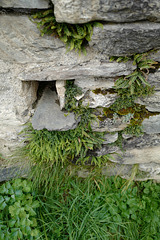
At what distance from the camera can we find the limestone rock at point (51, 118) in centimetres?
258

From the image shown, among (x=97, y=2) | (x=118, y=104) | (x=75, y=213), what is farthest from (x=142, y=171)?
(x=97, y=2)

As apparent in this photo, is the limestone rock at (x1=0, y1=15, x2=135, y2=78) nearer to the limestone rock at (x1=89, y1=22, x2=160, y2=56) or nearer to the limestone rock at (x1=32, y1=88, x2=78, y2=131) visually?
the limestone rock at (x1=89, y1=22, x2=160, y2=56)

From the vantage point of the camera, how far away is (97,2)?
1.48m

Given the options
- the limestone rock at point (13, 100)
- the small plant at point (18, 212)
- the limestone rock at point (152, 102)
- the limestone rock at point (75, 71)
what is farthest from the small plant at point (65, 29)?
the small plant at point (18, 212)

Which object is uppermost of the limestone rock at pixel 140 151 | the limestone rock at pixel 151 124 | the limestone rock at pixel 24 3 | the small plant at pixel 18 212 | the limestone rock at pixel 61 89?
the limestone rock at pixel 24 3

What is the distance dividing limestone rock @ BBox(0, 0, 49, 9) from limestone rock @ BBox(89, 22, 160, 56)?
549mm

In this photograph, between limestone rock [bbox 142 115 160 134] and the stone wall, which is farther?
limestone rock [bbox 142 115 160 134]

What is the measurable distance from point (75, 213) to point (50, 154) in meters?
1.28

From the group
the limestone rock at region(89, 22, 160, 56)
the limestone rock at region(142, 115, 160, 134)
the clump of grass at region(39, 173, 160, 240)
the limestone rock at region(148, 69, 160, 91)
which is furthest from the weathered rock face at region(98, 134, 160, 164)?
the limestone rock at region(89, 22, 160, 56)

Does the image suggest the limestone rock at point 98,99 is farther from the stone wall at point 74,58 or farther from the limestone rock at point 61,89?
the limestone rock at point 61,89

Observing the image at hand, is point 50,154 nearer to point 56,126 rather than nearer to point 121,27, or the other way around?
point 56,126

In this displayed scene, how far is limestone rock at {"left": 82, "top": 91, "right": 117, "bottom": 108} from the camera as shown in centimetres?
247

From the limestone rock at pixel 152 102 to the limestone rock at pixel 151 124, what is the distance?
16 cm

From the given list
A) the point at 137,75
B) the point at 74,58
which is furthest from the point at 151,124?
the point at 74,58
